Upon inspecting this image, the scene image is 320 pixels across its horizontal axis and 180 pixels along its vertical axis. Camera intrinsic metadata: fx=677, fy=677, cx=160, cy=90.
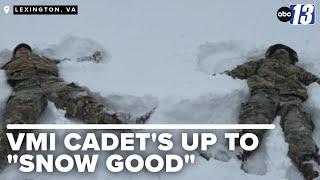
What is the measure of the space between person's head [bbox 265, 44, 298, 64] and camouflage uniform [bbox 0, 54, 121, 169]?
2.01m

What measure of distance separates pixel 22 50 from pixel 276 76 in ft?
8.19

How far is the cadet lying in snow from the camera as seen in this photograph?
5.50m

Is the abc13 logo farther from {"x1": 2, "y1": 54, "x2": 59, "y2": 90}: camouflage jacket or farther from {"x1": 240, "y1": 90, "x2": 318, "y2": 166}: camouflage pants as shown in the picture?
{"x1": 2, "y1": 54, "x2": 59, "y2": 90}: camouflage jacket

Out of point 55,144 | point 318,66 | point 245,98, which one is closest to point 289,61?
point 318,66

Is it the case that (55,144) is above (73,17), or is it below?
below

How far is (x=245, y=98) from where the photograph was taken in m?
6.09

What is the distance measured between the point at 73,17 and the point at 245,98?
251 centimetres

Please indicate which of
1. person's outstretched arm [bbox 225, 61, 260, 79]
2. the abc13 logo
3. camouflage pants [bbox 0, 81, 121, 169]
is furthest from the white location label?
the abc13 logo

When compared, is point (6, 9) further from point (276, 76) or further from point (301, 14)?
point (301, 14)

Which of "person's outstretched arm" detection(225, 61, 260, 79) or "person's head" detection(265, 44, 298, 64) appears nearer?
"person's outstretched arm" detection(225, 61, 260, 79)

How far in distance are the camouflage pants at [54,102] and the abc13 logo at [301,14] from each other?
7.52 ft

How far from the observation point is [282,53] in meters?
6.77

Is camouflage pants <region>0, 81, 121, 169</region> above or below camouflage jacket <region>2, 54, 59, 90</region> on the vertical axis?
below

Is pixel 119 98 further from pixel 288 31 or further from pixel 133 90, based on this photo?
pixel 288 31
